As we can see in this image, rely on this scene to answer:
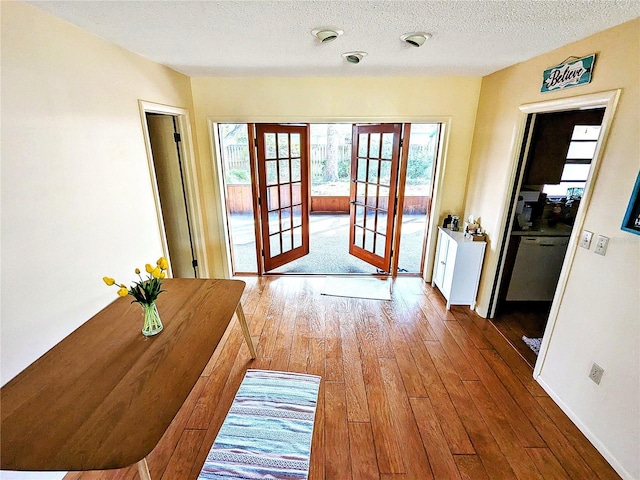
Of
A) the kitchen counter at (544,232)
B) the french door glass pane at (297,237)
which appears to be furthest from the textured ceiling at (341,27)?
the french door glass pane at (297,237)

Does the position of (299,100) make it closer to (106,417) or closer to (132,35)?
(132,35)

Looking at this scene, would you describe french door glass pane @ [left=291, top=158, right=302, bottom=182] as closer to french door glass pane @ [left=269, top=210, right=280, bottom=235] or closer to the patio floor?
french door glass pane @ [left=269, top=210, right=280, bottom=235]

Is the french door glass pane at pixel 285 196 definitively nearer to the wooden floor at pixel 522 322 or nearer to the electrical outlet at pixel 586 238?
the wooden floor at pixel 522 322

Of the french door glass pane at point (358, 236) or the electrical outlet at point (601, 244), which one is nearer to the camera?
the electrical outlet at point (601, 244)

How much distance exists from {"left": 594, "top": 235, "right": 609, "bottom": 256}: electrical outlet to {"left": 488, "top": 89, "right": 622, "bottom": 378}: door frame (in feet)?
0.51

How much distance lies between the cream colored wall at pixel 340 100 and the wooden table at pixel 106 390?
2.33 m

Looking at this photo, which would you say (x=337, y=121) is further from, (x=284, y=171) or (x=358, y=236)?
(x=358, y=236)

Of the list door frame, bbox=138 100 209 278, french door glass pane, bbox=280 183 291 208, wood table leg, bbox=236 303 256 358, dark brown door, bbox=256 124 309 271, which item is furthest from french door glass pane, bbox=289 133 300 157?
wood table leg, bbox=236 303 256 358

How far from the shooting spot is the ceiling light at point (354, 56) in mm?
2283

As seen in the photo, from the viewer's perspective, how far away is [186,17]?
1.61 metres

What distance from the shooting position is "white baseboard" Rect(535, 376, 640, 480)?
5.27ft

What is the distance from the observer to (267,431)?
6.14 feet

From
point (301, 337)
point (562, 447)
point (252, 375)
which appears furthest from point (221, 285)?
point (562, 447)

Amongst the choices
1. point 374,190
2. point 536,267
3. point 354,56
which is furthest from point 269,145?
point 536,267
